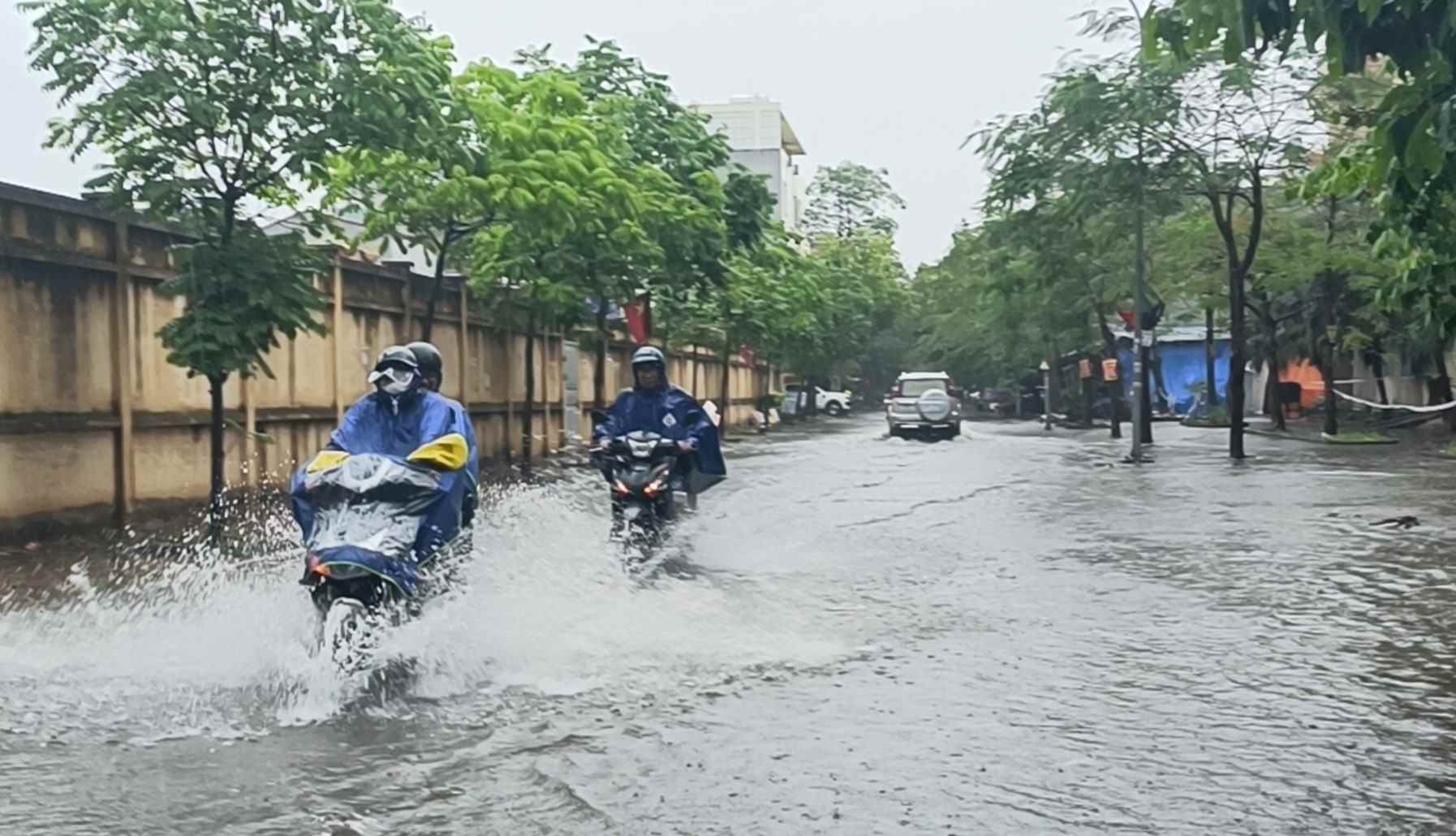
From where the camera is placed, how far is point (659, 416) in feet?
38.8

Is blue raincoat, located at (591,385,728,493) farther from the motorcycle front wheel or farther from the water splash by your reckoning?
the motorcycle front wheel

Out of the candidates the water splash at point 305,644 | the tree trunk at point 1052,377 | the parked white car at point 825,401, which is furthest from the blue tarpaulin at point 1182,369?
the water splash at point 305,644

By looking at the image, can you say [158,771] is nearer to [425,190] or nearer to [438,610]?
[438,610]

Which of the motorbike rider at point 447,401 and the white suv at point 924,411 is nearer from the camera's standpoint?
the motorbike rider at point 447,401

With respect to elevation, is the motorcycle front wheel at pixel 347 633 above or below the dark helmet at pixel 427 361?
below

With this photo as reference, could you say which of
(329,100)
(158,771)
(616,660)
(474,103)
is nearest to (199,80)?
(329,100)

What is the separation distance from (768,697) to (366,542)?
194 cm

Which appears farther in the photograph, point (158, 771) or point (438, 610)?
point (438, 610)

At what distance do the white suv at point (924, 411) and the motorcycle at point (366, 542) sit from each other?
33.8m

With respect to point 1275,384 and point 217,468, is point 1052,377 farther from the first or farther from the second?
point 217,468

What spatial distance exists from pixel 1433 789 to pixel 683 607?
504 centimetres

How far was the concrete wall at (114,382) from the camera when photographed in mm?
13266

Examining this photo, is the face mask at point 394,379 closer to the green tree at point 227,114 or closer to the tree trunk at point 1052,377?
the green tree at point 227,114

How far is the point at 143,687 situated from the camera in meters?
7.39
